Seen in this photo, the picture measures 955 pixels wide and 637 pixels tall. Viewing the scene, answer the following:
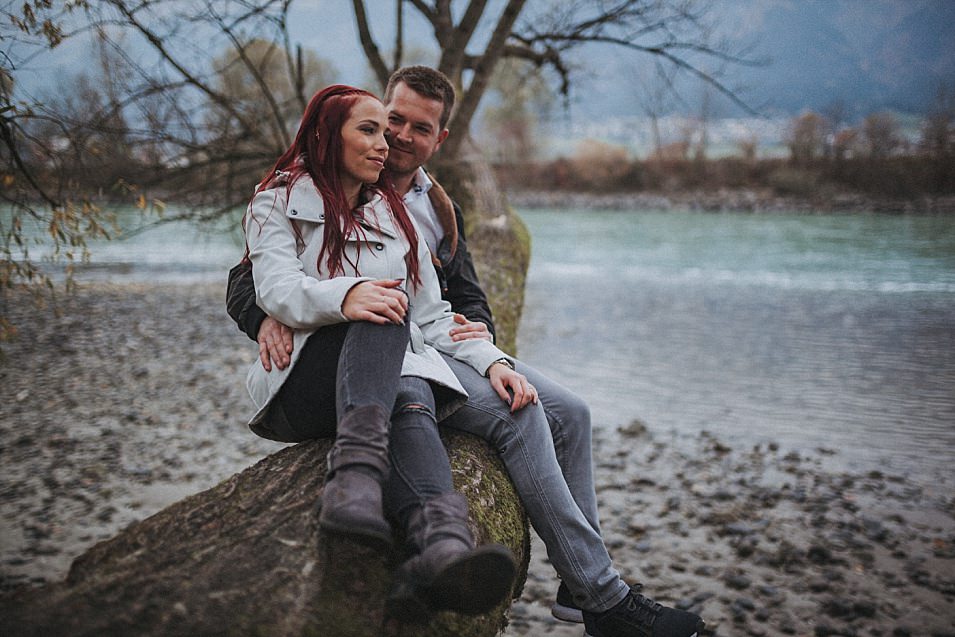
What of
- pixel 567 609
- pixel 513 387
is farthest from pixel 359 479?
pixel 567 609

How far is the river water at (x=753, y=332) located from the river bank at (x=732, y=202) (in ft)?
35.6

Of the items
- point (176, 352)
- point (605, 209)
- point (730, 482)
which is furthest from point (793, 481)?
point (605, 209)

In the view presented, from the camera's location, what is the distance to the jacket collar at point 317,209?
2256mm

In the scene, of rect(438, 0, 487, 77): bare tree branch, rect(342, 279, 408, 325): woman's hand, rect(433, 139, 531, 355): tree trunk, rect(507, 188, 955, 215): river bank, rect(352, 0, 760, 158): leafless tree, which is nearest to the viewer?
rect(342, 279, 408, 325): woman's hand

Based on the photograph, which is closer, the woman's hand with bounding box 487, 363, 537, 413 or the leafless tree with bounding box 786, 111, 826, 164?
the woman's hand with bounding box 487, 363, 537, 413

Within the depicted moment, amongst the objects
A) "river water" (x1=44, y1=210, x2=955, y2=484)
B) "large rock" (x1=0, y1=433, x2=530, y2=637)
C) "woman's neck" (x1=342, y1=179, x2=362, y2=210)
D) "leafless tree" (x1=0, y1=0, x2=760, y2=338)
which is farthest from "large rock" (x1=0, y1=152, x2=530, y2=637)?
"river water" (x1=44, y1=210, x2=955, y2=484)

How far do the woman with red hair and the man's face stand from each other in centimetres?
26

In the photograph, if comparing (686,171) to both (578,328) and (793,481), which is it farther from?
(793,481)

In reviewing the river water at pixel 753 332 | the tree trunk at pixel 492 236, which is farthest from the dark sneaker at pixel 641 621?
the river water at pixel 753 332

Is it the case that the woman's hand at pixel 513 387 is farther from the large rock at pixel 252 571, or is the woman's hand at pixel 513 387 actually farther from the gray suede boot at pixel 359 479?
the gray suede boot at pixel 359 479

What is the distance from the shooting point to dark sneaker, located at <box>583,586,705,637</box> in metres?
2.18

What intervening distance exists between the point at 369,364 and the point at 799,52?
213 m

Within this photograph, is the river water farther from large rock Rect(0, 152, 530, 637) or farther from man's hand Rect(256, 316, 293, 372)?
man's hand Rect(256, 316, 293, 372)

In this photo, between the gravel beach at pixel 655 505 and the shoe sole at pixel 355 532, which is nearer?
the shoe sole at pixel 355 532
